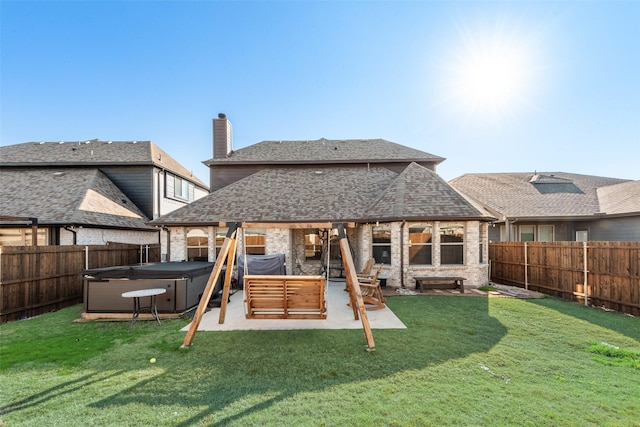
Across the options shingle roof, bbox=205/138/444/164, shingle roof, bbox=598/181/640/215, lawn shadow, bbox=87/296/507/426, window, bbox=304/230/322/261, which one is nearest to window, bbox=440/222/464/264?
lawn shadow, bbox=87/296/507/426

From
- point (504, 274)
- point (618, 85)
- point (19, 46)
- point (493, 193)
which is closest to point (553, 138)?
point (618, 85)

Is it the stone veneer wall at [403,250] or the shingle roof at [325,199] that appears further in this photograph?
the shingle roof at [325,199]

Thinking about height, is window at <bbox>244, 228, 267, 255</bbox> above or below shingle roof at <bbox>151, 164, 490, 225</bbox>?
below

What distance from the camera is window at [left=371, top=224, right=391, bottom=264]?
1103 centimetres

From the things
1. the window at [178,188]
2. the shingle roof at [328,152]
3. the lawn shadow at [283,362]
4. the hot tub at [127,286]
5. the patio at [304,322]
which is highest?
the shingle roof at [328,152]

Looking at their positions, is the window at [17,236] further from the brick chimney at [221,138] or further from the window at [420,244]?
the window at [420,244]

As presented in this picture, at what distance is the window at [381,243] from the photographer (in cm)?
1103

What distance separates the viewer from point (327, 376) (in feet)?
12.6

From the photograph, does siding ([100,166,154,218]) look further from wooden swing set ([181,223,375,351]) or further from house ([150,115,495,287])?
wooden swing set ([181,223,375,351])

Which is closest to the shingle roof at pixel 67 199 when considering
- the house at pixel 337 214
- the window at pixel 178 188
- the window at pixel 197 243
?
the window at pixel 178 188

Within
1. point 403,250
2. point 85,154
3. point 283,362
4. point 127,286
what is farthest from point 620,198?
point 85,154

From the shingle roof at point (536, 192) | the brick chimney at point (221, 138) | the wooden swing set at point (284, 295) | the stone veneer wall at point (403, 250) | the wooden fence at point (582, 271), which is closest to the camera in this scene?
the wooden swing set at point (284, 295)

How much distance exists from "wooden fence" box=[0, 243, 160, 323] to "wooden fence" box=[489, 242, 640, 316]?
15.4m

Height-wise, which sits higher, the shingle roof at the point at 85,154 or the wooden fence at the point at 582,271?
the shingle roof at the point at 85,154
